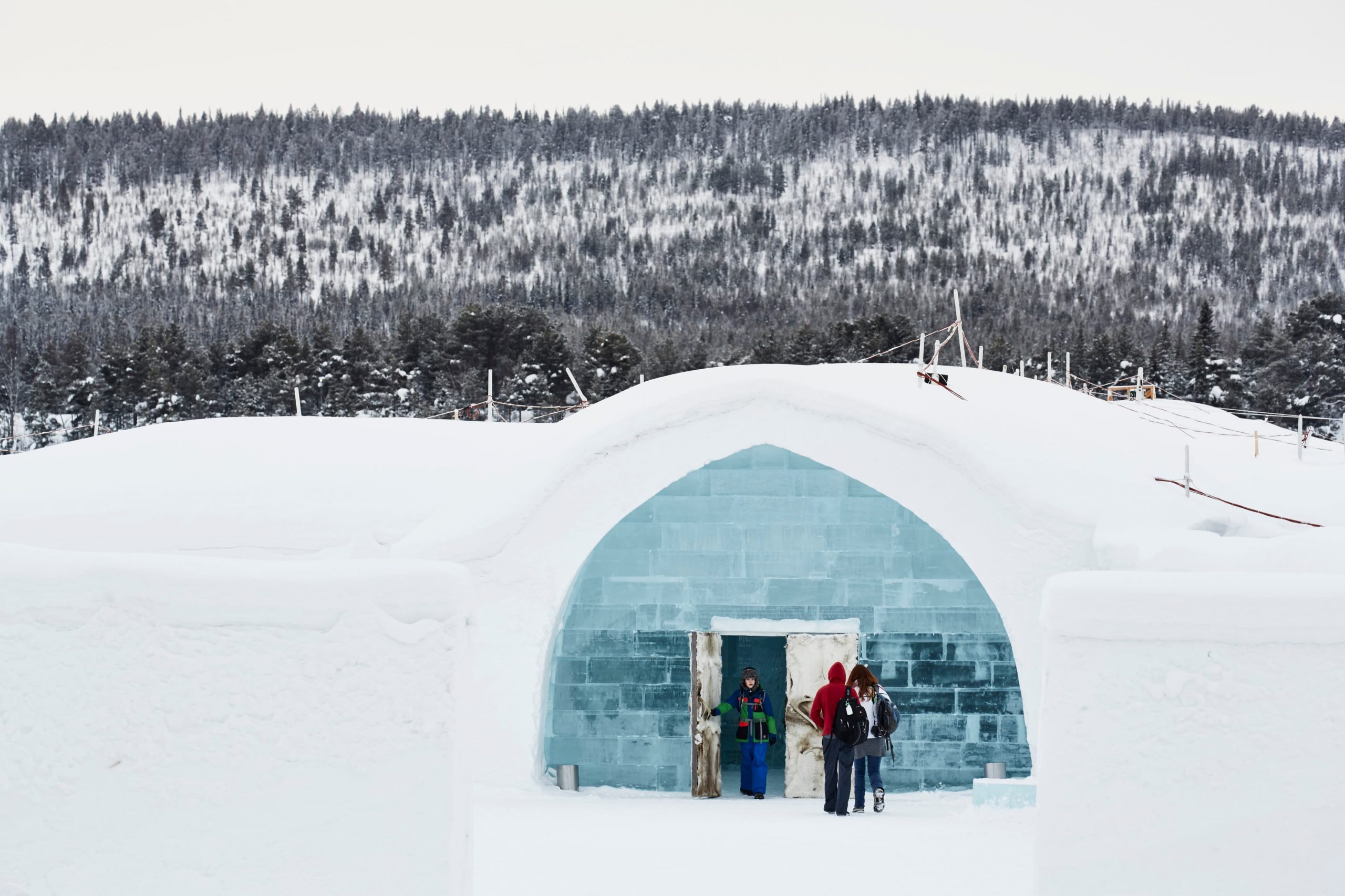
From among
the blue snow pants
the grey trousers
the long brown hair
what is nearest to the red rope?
the long brown hair

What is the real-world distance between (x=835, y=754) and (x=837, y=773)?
0.16 metres

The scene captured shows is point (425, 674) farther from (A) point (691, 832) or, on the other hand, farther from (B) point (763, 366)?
(B) point (763, 366)

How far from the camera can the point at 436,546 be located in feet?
34.2

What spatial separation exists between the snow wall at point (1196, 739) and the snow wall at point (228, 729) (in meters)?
2.74

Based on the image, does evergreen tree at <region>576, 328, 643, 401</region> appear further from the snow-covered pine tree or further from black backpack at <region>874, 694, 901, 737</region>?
black backpack at <region>874, 694, 901, 737</region>

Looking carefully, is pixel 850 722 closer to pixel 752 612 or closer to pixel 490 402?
pixel 752 612

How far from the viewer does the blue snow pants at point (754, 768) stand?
11445 mm

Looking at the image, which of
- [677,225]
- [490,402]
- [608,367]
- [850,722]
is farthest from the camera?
[677,225]

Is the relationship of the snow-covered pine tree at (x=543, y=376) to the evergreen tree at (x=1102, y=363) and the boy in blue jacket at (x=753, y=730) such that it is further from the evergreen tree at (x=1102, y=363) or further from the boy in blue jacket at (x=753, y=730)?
the boy in blue jacket at (x=753, y=730)

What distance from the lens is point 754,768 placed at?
11508 mm

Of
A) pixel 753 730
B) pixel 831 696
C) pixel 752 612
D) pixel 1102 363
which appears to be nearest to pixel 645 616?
pixel 752 612

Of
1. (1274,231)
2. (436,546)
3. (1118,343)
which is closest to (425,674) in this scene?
(436,546)

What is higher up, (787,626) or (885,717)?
(787,626)

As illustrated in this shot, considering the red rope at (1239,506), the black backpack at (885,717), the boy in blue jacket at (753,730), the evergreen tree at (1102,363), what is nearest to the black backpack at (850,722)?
the black backpack at (885,717)
